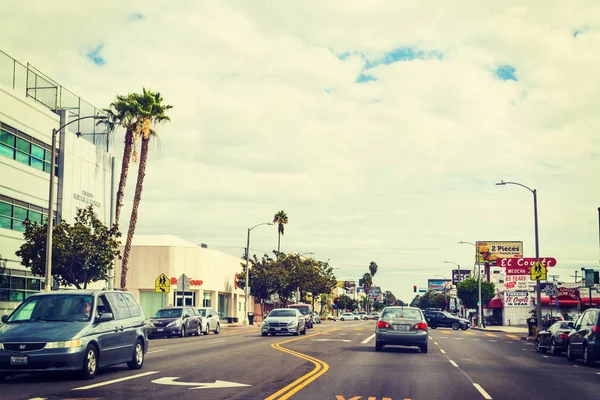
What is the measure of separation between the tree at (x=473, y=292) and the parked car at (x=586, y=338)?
2901 inches

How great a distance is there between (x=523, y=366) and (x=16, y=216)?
1096 inches

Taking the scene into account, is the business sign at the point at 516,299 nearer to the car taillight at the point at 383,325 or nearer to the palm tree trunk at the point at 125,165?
the palm tree trunk at the point at 125,165

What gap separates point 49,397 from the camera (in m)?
11.5

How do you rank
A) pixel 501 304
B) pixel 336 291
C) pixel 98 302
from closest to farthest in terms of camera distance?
pixel 98 302
pixel 501 304
pixel 336 291

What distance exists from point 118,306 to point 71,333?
2.44 metres

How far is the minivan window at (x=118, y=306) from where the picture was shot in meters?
15.7

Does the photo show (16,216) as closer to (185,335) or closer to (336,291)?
(185,335)

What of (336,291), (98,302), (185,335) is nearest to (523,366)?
(98,302)

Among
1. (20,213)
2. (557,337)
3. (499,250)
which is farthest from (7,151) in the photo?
(499,250)

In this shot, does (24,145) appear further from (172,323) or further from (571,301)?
(571,301)

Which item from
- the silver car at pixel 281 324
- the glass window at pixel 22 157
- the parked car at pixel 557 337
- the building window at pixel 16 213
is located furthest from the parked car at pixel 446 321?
the glass window at pixel 22 157

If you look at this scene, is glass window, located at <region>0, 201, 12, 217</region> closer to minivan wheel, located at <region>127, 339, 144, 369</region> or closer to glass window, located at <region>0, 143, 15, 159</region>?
glass window, located at <region>0, 143, 15, 159</region>

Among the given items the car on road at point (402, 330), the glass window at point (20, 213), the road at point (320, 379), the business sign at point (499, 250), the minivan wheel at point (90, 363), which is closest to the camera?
the road at point (320, 379)

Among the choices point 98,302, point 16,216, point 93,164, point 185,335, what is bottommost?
point 185,335
